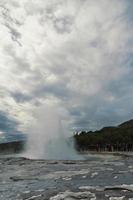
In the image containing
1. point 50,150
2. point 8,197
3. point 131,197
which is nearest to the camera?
point 131,197

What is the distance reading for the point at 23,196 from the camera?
23000 millimetres

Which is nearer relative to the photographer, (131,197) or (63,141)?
(131,197)

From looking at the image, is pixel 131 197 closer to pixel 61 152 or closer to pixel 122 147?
pixel 61 152

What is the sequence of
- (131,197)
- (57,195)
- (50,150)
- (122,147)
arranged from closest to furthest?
(131,197) < (57,195) < (50,150) < (122,147)

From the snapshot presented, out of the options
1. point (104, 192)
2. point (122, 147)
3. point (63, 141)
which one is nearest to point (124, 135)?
point (122, 147)

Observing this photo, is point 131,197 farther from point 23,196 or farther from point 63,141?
point 63,141

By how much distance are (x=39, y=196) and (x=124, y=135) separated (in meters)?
170

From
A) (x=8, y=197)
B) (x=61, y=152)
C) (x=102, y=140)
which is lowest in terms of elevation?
(x=8, y=197)

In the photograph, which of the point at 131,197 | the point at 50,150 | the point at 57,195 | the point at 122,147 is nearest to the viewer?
the point at 131,197

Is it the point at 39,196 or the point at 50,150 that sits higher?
the point at 50,150

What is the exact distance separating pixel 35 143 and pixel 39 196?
312 feet

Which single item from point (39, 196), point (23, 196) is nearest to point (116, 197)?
point (39, 196)

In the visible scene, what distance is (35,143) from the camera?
11612 cm

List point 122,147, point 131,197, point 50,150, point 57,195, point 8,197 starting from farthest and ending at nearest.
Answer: point 122,147 → point 50,150 → point 8,197 → point 57,195 → point 131,197
